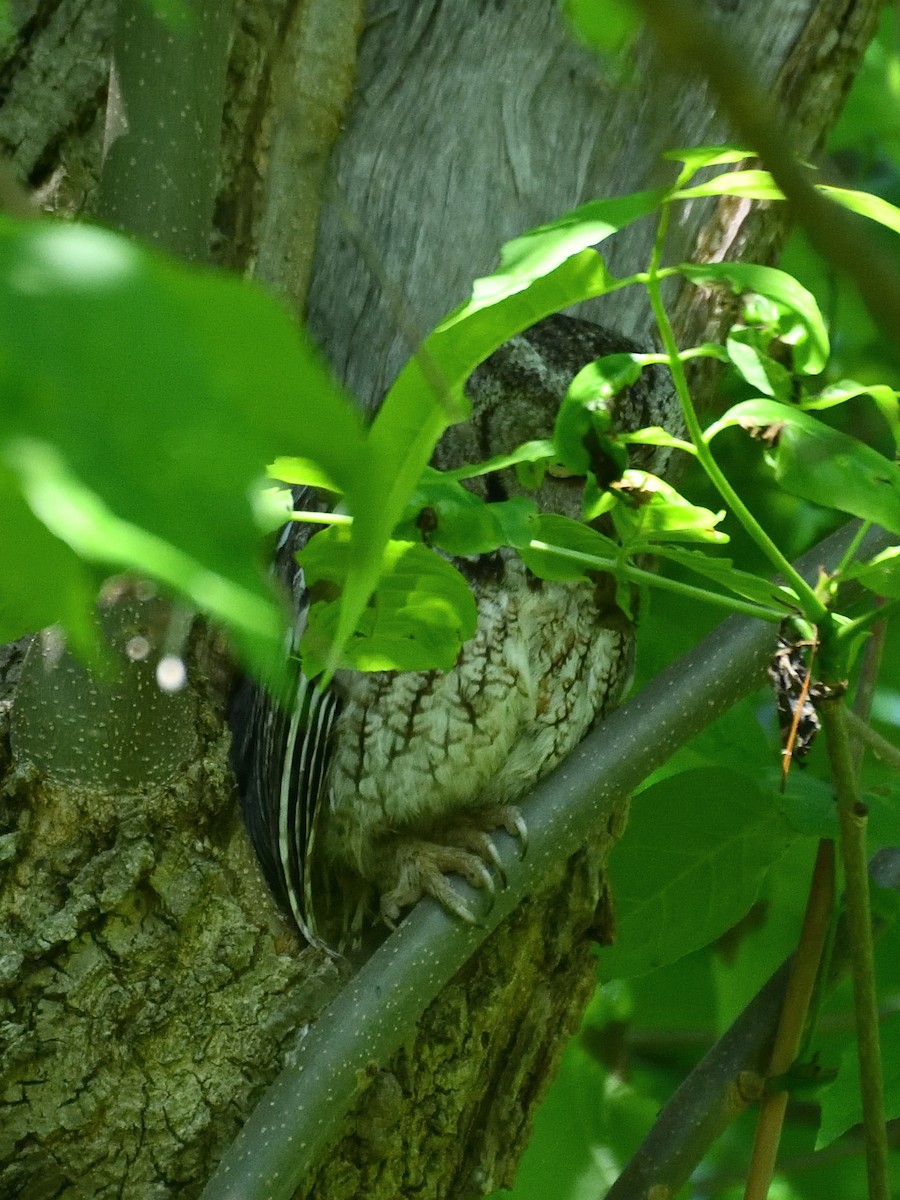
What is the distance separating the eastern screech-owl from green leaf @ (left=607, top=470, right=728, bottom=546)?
0.54m

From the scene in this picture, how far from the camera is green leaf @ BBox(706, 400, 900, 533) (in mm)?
643

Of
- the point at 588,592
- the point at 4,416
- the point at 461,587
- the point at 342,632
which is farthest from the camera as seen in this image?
the point at 588,592

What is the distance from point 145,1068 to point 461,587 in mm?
619

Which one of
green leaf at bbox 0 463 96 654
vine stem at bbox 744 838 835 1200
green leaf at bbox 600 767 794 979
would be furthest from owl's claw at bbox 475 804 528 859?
green leaf at bbox 0 463 96 654

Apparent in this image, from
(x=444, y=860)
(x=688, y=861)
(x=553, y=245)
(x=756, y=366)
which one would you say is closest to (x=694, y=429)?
(x=756, y=366)

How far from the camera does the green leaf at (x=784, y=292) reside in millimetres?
658

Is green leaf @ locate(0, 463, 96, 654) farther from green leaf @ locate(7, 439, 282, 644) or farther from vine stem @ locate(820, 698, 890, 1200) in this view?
vine stem @ locate(820, 698, 890, 1200)

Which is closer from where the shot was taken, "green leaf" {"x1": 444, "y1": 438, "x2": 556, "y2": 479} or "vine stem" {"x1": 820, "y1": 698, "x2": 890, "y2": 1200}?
"green leaf" {"x1": 444, "y1": 438, "x2": 556, "y2": 479}

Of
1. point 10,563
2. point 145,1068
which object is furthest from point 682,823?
point 10,563

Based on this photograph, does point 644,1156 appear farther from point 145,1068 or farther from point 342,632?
point 342,632

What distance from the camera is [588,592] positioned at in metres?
1.41

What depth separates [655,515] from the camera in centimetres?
75

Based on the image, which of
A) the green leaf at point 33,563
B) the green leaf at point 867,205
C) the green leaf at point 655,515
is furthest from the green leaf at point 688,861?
the green leaf at point 33,563

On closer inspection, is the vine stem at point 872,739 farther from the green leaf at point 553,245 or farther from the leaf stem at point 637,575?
the green leaf at point 553,245
